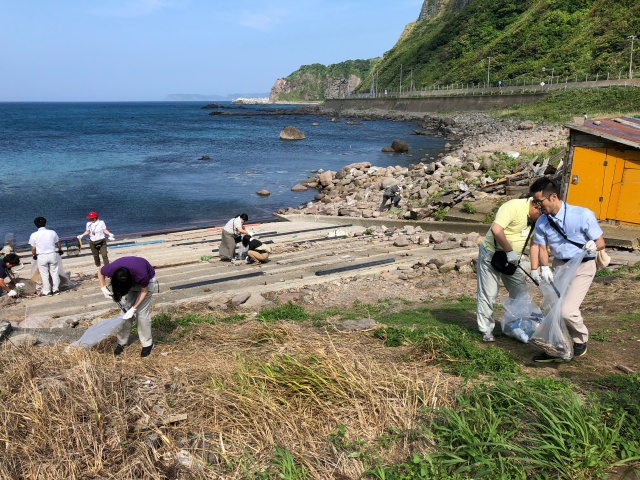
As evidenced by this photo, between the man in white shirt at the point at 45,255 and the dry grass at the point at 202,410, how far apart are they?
475 cm

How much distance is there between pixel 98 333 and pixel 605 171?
10446mm

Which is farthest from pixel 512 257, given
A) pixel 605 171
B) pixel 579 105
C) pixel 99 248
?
pixel 579 105

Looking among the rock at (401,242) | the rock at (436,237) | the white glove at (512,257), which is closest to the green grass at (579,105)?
the rock at (436,237)

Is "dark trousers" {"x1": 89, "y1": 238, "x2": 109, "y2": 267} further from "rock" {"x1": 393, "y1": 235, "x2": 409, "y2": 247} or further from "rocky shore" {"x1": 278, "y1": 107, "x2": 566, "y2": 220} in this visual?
"rocky shore" {"x1": 278, "y1": 107, "x2": 566, "y2": 220}

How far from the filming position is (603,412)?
424 cm

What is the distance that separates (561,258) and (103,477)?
14.9 ft

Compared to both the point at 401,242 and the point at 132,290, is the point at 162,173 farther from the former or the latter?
the point at 132,290

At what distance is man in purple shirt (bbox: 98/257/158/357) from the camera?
5949 mm

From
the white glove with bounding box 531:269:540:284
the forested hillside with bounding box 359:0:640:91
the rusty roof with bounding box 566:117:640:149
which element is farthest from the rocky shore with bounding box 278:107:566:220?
the forested hillside with bounding box 359:0:640:91

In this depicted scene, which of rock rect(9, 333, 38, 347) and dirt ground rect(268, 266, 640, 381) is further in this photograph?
rock rect(9, 333, 38, 347)

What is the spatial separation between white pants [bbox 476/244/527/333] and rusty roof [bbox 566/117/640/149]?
6.74m

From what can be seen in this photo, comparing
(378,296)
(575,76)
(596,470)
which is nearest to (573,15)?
(575,76)

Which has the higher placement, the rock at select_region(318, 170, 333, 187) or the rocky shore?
the rocky shore

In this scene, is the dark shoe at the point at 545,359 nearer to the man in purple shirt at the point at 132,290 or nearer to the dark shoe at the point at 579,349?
the dark shoe at the point at 579,349
